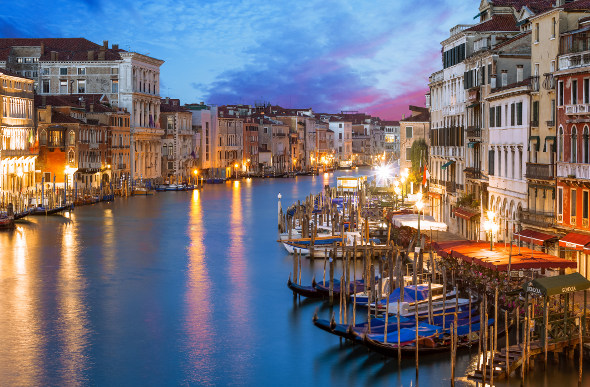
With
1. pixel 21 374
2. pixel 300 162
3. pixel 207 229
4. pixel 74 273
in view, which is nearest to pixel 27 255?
pixel 74 273

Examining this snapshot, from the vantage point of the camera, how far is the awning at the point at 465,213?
2588cm

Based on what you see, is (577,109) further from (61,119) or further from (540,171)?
(61,119)

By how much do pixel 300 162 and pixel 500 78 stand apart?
8257 centimetres

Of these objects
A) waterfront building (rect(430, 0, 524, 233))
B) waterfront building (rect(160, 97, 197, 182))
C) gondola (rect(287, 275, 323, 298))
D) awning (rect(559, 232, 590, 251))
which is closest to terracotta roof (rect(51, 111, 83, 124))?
waterfront building (rect(160, 97, 197, 182))

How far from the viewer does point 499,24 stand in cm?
2753

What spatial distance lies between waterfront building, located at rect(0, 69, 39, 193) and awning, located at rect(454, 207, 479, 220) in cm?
2236

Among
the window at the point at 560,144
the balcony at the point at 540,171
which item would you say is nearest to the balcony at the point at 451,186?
the balcony at the point at 540,171

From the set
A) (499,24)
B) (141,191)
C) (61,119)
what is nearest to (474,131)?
(499,24)

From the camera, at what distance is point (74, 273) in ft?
84.2

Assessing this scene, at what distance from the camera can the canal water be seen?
15.6 m

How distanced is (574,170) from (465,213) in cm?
810

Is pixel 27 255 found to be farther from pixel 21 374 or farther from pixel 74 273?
pixel 21 374

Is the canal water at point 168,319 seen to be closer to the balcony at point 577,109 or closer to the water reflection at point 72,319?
the water reflection at point 72,319

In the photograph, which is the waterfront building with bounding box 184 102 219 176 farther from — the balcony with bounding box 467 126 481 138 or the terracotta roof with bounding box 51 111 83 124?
the balcony with bounding box 467 126 481 138
